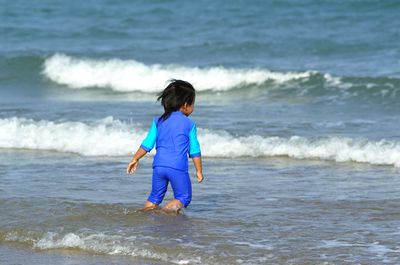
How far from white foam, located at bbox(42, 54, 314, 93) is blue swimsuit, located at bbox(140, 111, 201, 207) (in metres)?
9.90

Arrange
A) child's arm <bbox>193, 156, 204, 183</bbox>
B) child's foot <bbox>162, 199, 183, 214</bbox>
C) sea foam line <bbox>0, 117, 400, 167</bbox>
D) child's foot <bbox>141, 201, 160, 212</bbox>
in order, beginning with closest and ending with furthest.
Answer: child's arm <bbox>193, 156, 204, 183</bbox>, child's foot <bbox>162, 199, 183, 214</bbox>, child's foot <bbox>141, 201, 160, 212</bbox>, sea foam line <bbox>0, 117, 400, 167</bbox>

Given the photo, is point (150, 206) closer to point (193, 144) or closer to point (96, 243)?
point (193, 144)

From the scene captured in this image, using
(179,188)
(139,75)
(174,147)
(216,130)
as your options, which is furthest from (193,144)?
(139,75)

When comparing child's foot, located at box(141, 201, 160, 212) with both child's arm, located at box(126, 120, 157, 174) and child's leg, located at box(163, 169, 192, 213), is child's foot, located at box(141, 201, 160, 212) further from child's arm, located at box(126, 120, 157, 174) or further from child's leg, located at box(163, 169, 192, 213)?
child's arm, located at box(126, 120, 157, 174)

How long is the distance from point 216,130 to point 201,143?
89 centimetres

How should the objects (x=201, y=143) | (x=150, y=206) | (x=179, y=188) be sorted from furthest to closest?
(x=201, y=143)
(x=150, y=206)
(x=179, y=188)

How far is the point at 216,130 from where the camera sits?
12945 mm

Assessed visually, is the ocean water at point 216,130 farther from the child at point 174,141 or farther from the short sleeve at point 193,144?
the short sleeve at point 193,144

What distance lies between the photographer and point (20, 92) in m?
18.3

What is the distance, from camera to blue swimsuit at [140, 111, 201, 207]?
787cm

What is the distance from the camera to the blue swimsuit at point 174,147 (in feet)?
25.8

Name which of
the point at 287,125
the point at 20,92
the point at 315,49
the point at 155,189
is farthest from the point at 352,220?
the point at 315,49

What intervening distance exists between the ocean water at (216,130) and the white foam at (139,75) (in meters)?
0.05

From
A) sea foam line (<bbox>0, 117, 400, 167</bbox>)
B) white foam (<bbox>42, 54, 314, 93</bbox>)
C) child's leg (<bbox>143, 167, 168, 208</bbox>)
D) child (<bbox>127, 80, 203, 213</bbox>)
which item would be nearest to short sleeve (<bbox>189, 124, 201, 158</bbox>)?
child (<bbox>127, 80, 203, 213</bbox>)
